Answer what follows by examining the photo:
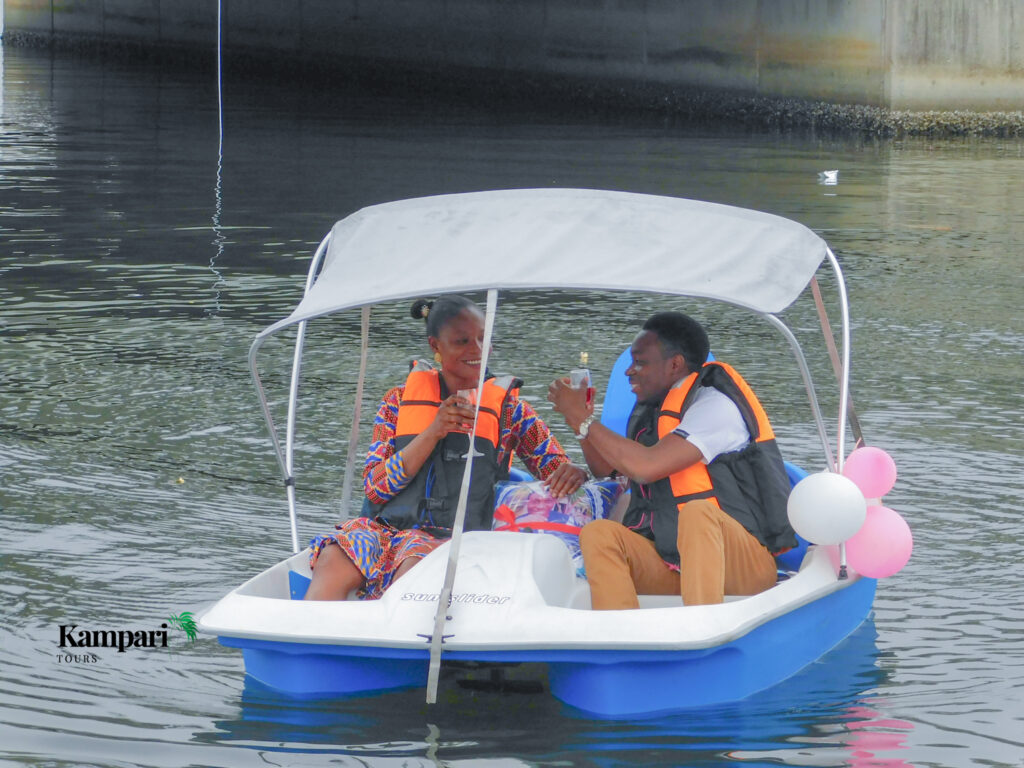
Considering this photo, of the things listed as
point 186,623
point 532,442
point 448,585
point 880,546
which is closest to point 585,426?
point 532,442

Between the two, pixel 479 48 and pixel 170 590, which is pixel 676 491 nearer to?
pixel 170 590

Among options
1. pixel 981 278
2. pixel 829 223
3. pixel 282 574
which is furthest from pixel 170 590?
pixel 829 223

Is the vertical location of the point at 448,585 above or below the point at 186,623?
above

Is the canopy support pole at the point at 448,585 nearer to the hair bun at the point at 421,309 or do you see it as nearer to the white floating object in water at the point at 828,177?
the hair bun at the point at 421,309

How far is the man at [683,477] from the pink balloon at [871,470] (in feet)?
1.02

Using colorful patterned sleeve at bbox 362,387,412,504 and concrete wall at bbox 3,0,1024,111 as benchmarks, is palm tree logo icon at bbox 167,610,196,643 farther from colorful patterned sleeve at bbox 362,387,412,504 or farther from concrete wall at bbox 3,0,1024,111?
concrete wall at bbox 3,0,1024,111

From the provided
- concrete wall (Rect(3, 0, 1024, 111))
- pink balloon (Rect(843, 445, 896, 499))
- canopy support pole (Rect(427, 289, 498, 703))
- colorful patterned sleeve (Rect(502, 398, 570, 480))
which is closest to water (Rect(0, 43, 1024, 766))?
canopy support pole (Rect(427, 289, 498, 703))

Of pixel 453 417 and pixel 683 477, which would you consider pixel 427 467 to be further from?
pixel 683 477

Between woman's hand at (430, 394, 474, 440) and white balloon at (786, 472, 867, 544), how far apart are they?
39.5 inches

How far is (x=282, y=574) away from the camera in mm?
5078

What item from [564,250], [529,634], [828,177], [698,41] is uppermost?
[698,41]

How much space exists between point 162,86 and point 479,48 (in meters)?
7.65

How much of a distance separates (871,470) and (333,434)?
3.50 metres

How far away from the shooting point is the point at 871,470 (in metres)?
5.21
